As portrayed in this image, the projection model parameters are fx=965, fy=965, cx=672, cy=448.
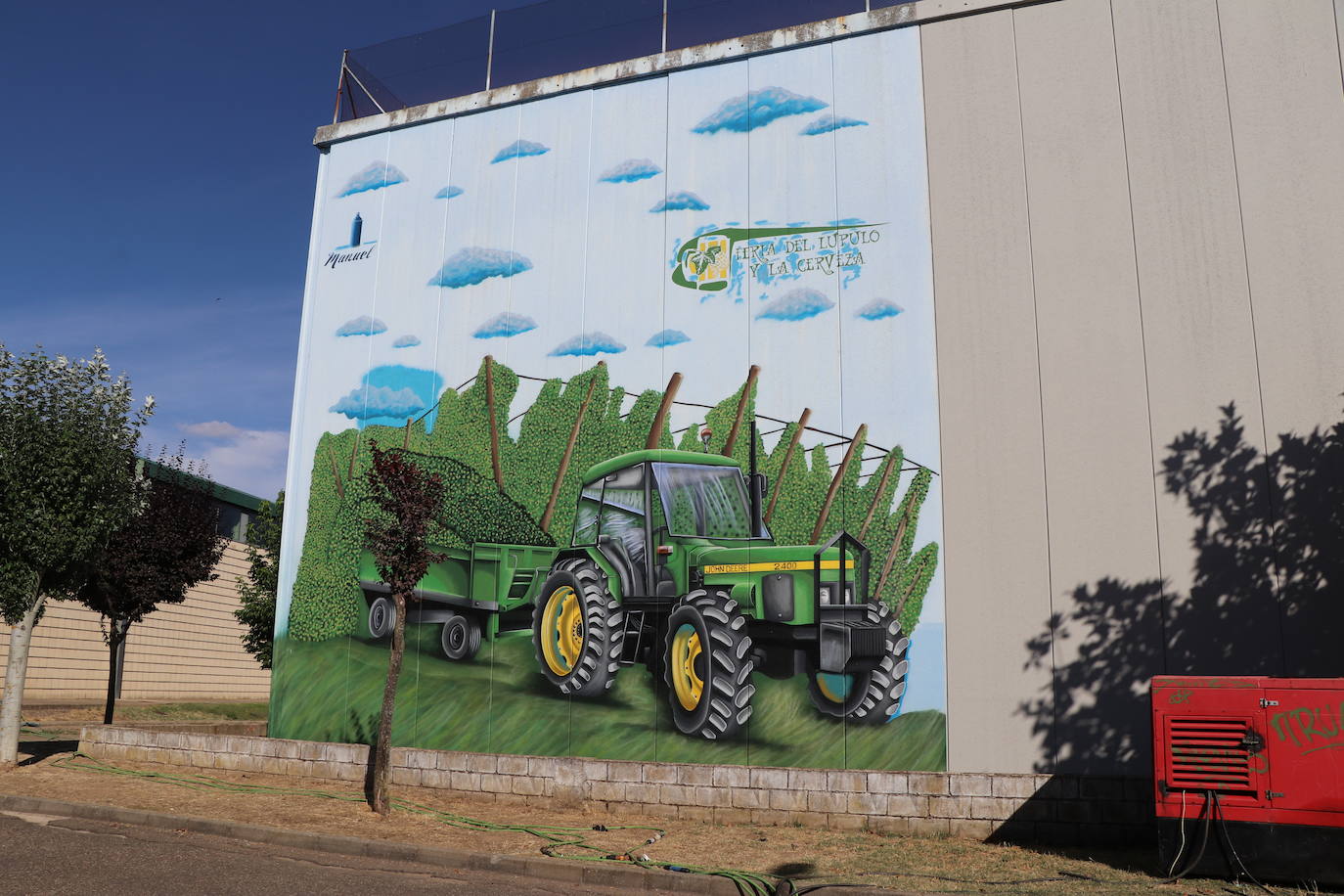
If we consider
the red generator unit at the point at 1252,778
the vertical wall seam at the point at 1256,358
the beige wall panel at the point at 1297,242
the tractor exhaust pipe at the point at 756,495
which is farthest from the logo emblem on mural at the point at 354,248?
the red generator unit at the point at 1252,778

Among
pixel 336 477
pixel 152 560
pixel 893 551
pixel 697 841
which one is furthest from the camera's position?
pixel 152 560

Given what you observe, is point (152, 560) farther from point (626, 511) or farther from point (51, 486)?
point (626, 511)

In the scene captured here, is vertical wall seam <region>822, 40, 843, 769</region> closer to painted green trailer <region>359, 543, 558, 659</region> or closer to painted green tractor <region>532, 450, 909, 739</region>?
painted green tractor <region>532, 450, 909, 739</region>

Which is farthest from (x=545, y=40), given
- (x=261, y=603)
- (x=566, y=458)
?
(x=261, y=603)

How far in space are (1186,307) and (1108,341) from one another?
41.5 inches

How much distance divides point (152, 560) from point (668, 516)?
12.8 m

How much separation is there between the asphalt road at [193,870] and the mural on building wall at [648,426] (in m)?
4.96

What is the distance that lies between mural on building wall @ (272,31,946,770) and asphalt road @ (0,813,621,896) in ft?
16.3

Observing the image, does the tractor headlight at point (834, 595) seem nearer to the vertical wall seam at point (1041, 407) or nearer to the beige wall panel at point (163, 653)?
the vertical wall seam at point (1041, 407)

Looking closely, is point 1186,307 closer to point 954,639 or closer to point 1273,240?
point 1273,240

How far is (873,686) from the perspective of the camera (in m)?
13.1

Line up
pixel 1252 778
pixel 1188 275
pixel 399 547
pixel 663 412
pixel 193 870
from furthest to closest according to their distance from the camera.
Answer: pixel 663 412, pixel 399 547, pixel 1188 275, pixel 1252 778, pixel 193 870

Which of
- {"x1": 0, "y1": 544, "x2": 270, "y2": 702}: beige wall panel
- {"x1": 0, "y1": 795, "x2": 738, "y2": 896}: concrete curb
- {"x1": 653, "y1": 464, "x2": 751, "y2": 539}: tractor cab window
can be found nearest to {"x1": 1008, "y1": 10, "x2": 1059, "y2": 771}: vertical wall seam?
{"x1": 653, "y1": 464, "x2": 751, "y2": 539}: tractor cab window

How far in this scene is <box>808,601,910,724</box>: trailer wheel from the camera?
13.0 m
